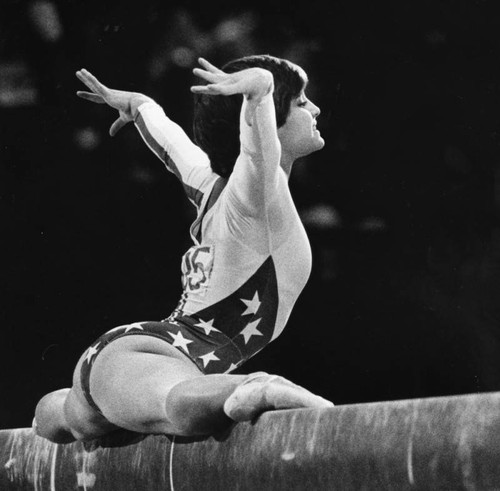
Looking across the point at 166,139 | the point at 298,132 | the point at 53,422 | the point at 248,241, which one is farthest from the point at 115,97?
the point at 53,422

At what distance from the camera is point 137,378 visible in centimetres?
165

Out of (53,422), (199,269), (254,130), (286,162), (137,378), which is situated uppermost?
(254,130)

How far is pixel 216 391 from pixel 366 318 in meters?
1.38

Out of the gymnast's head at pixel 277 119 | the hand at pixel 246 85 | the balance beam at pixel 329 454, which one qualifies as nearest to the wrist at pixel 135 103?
the gymnast's head at pixel 277 119

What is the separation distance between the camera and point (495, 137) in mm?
2688

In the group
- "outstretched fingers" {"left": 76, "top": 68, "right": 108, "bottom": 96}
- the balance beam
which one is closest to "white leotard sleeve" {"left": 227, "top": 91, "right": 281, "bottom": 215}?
the balance beam

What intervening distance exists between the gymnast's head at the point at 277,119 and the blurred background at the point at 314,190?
86cm

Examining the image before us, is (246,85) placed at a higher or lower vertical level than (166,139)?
higher

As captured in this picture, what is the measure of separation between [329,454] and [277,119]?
2.86ft

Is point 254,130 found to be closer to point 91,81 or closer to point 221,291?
point 221,291

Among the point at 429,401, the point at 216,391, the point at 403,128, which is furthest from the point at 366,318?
the point at 429,401

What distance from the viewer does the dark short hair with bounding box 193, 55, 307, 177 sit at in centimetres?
196

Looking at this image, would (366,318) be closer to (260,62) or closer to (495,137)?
(495,137)

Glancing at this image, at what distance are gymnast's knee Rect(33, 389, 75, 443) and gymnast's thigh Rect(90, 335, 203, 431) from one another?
21 centimetres
